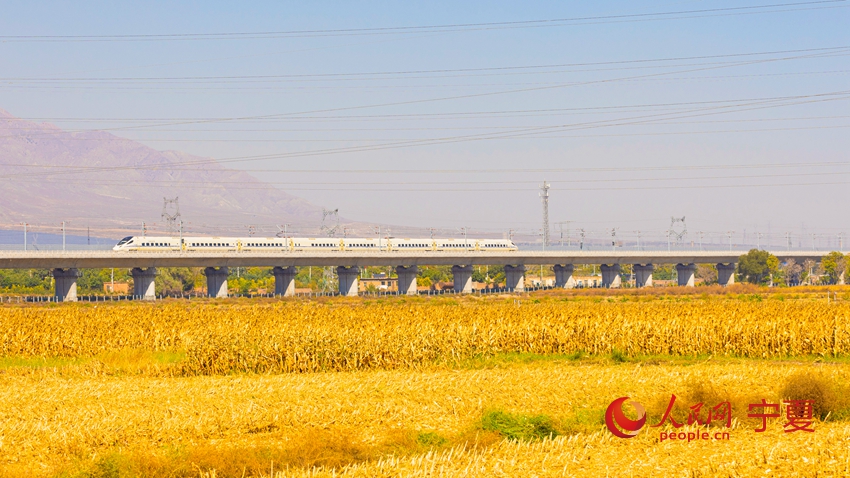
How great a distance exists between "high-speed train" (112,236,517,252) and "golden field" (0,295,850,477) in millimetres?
88932

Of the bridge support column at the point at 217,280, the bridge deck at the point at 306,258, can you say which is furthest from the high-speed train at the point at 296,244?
the bridge support column at the point at 217,280

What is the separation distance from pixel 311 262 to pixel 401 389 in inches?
4972

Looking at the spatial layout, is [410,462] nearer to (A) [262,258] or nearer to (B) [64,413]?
(B) [64,413]

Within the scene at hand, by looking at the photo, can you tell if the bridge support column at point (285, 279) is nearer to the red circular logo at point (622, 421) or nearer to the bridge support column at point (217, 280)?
the bridge support column at point (217, 280)

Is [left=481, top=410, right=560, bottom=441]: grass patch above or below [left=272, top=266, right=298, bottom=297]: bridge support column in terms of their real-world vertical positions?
below

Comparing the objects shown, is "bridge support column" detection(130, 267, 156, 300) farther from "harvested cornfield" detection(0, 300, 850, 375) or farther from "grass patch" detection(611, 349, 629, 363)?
"grass patch" detection(611, 349, 629, 363)

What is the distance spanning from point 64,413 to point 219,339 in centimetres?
1387

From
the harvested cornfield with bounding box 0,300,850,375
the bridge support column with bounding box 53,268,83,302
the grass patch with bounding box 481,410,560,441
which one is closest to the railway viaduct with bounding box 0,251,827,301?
the bridge support column with bounding box 53,268,83,302

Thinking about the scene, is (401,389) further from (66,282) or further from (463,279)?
(463,279)

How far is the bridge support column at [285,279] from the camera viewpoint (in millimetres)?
154875

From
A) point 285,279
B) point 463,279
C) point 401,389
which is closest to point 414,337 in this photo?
point 401,389

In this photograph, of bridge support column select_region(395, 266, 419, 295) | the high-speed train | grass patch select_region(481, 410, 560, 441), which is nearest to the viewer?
grass patch select_region(481, 410, 560, 441)

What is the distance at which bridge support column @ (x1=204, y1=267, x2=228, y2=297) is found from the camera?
148 meters

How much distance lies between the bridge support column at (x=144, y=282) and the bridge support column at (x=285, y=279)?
73.6ft
